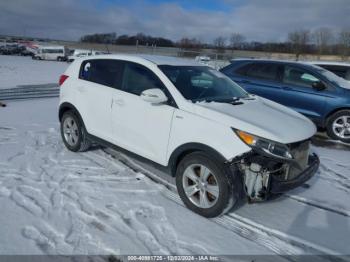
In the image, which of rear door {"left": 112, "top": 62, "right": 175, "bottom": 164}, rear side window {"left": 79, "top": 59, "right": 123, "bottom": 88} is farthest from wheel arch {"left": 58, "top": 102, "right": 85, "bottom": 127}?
rear door {"left": 112, "top": 62, "right": 175, "bottom": 164}

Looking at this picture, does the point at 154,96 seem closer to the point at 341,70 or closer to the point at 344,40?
the point at 341,70

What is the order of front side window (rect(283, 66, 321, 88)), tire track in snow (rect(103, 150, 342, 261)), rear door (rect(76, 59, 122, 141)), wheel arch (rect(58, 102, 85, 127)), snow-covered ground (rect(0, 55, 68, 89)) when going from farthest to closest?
1. snow-covered ground (rect(0, 55, 68, 89))
2. front side window (rect(283, 66, 321, 88))
3. wheel arch (rect(58, 102, 85, 127))
4. rear door (rect(76, 59, 122, 141))
5. tire track in snow (rect(103, 150, 342, 261))

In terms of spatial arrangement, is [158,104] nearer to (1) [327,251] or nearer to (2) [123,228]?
(2) [123,228]

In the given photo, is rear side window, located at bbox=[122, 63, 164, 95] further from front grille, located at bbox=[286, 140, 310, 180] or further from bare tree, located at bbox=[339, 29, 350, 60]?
bare tree, located at bbox=[339, 29, 350, 60]

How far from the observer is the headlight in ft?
11.0

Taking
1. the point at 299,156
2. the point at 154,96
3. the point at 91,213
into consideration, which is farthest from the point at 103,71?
the point at 299,156

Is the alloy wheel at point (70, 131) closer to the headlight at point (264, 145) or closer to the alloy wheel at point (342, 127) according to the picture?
the headlight at point (264, 145)

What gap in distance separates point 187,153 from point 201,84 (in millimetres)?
1109

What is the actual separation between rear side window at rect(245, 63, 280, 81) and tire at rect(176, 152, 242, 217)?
509 cm

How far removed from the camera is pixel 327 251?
10.8ft

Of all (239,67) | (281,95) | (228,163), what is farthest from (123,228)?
(239,67)

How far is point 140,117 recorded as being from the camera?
422cm

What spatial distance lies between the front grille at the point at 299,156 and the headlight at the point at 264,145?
164 millimetres

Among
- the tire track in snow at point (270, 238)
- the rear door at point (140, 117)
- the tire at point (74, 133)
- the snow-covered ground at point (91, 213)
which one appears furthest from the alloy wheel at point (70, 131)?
the tire track in snow at point (270, 238)
